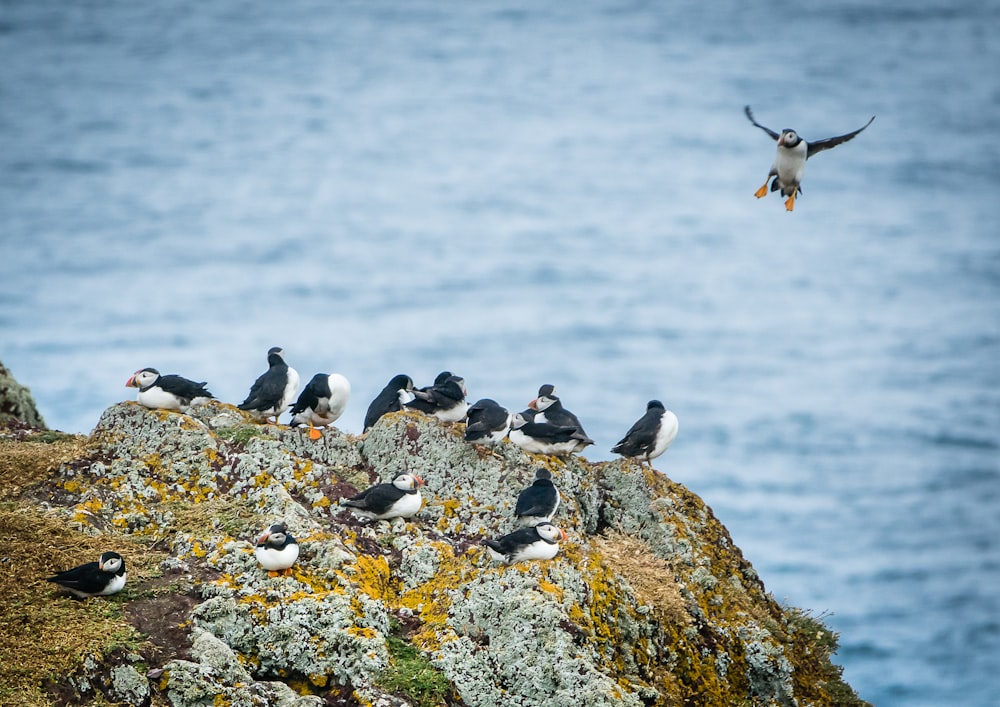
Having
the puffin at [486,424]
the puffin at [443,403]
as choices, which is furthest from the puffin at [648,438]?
the puffin at [443,403]

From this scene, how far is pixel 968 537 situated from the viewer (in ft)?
340

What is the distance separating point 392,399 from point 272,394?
5.22 feet

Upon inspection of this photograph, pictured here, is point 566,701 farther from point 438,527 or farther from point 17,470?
point 17,470

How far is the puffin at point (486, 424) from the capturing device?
43.8ft

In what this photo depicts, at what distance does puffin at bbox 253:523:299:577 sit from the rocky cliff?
5.3 inches

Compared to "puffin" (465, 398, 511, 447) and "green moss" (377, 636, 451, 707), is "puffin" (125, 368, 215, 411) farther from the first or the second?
"green moss" (377, 636, 451, 707)

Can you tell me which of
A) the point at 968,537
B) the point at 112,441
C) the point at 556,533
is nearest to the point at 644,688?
the point at 556,533

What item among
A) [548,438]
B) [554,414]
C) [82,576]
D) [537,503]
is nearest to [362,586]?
[537,503]

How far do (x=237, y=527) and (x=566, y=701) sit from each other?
11.9 feet

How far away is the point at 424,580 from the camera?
11.7 m

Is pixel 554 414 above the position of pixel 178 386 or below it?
above

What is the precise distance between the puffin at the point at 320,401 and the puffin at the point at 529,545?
4.18 metres

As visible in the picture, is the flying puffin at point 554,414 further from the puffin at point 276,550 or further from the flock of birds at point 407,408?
the puffin at point 276,550

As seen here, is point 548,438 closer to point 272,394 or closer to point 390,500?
point 390,500
